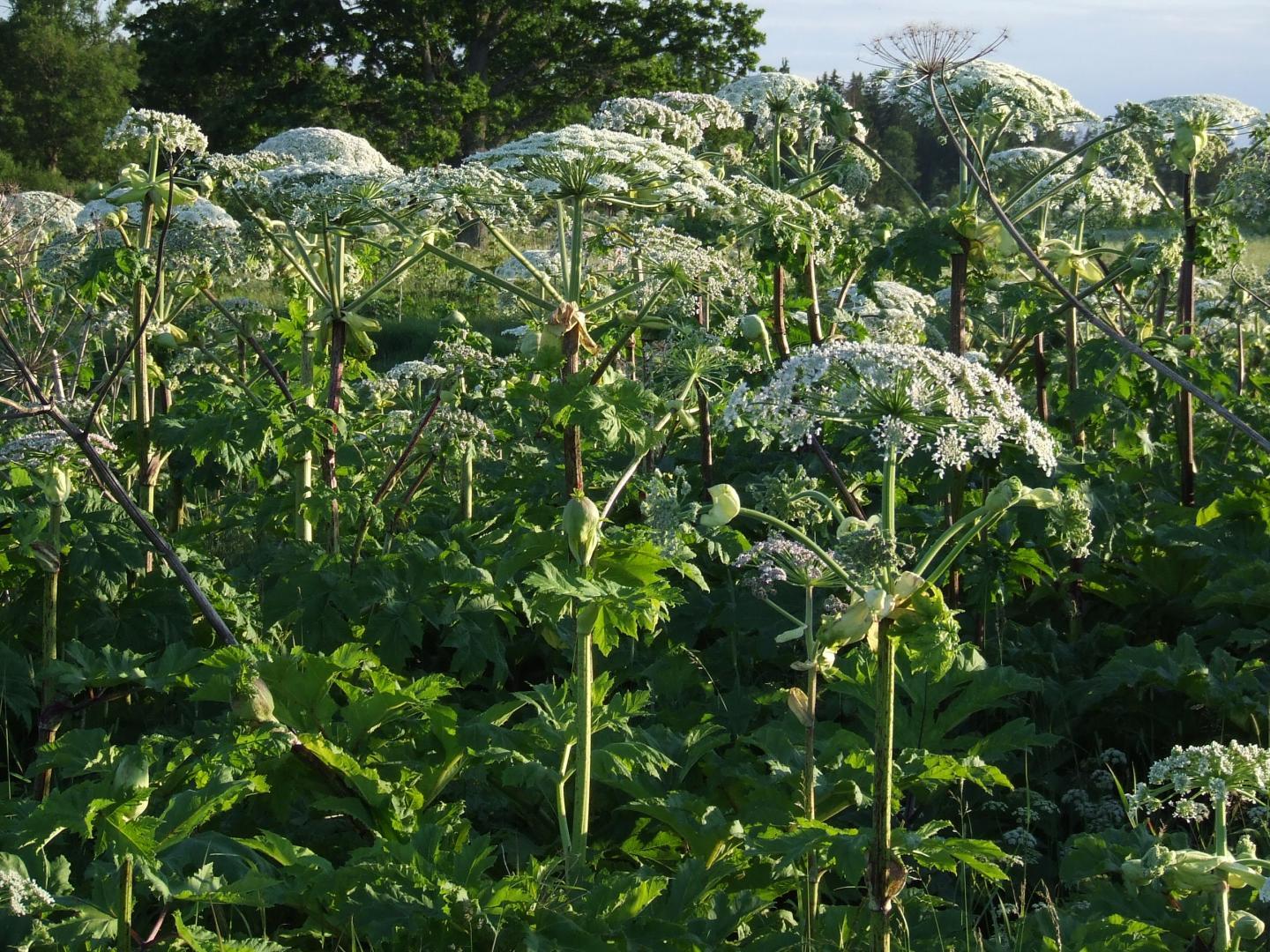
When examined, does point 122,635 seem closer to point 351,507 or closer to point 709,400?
point 351,507

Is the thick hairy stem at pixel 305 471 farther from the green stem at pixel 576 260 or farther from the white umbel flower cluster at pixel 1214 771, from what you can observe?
the white umbel flower cluster at pixel 1214 771

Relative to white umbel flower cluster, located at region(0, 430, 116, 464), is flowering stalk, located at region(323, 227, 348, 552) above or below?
above

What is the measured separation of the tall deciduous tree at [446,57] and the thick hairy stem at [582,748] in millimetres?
31794

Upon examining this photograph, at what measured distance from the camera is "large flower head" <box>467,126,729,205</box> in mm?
3918

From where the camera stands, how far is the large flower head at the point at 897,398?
2.59m

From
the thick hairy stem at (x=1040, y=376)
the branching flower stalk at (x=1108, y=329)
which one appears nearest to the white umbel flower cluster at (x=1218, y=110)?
the thick hairy stem at (x=1040, y=376)

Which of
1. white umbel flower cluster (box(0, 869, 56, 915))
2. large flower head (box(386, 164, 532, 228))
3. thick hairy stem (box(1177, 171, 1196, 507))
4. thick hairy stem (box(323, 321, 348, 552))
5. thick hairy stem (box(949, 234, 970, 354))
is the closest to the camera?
white umbel flower cluster (box(0, 869, 56, 915))

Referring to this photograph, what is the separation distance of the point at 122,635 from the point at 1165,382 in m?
4.90

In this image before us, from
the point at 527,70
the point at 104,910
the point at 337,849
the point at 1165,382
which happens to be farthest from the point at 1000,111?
the point at 527,70

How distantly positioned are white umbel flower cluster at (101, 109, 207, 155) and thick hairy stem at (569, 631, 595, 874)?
3.27m

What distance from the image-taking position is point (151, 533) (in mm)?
3639

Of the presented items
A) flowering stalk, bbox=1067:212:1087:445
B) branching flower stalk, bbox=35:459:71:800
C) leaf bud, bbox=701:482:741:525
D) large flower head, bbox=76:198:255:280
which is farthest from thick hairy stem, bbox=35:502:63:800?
flowering stalk, bbox=1067:212:1087:445

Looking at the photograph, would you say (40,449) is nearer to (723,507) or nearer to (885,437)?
(723,507)

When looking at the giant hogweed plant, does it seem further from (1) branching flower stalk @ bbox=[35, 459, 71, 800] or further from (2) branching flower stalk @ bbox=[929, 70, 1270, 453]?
(1) branching flower stalk @ bbox=[35, 459, 71, 800]
